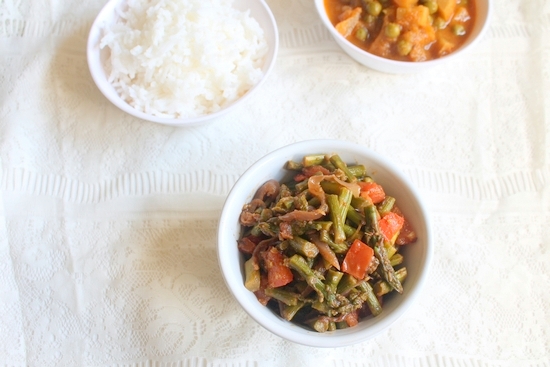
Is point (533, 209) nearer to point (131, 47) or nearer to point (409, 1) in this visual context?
point (409, 1)

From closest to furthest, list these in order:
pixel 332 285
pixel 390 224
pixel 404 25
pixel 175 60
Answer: pixel 332 285, pixel 390 224, pixel 175 60, pixel 404 25

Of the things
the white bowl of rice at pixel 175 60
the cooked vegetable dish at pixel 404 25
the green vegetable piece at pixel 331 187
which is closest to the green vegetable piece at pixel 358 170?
the green vegetable piece at pixel 331 187

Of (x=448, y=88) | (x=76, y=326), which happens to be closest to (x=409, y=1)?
(x=448, y=88)

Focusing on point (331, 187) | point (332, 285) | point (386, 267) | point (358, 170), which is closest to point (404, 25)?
point (358, 170)

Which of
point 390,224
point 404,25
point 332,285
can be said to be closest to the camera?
point 332,285

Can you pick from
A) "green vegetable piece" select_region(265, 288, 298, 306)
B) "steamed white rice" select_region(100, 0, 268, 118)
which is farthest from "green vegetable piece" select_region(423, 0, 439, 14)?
"green vegetable piece" select_region(265, 288, 298, 306)

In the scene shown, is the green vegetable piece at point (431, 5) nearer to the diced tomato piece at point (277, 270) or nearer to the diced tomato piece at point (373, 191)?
the diced tomato piece at point (373, 191)

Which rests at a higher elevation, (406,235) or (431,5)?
(431,5)

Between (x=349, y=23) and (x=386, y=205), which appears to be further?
(x=349, y=23)

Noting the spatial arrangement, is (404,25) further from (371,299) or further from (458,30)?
(371,299)

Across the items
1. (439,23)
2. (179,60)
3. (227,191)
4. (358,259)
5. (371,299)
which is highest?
(439,23)
